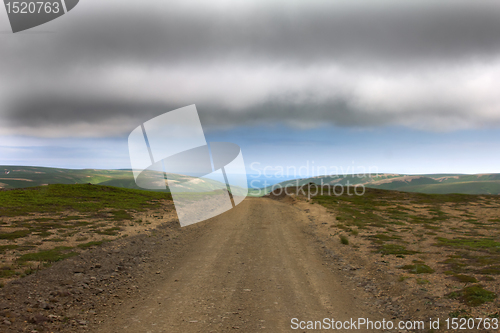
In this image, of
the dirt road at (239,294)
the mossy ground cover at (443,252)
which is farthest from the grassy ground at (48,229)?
the mossy ground cover at (443,252)

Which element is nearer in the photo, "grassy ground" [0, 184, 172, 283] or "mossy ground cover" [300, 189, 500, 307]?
"mossy ground cover" [300, 189, 500, 307]

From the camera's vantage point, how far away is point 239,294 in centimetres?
988

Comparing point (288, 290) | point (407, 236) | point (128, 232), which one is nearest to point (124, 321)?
point (288, 290)

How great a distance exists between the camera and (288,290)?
1034cm

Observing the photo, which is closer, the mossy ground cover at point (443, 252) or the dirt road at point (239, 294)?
the dirt road at point (239, 294)

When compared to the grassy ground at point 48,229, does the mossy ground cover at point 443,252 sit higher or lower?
lower

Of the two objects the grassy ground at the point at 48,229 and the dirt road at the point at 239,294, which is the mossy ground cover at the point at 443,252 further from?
the grassy ground at the point at 48,229

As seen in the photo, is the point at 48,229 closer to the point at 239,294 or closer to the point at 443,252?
the point at 239,294

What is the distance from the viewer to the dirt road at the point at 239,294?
7789 mm

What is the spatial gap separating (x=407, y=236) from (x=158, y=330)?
2152 cm

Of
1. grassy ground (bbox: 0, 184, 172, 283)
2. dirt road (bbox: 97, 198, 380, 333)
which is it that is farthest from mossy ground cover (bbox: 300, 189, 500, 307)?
grassy ground (bbox: 0, 184, 172, 283)

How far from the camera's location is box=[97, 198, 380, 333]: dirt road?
25.6ft

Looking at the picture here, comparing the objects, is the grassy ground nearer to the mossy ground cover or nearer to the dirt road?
the dirt road

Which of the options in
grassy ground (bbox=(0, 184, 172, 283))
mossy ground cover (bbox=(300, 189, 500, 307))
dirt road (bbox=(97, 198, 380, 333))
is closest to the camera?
dirt road (bbox=(97, 198, 380, 333))
